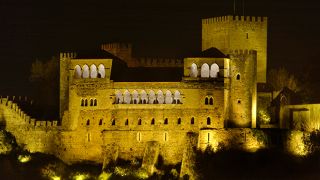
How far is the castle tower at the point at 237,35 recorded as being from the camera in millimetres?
89125

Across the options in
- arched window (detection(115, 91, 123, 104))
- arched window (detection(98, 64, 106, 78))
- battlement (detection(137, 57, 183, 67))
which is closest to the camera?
arched window (detection(115, 91, 123, 104))

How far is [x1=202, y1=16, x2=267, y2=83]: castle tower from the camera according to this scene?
8912 cm

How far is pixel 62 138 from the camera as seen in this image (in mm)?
86750

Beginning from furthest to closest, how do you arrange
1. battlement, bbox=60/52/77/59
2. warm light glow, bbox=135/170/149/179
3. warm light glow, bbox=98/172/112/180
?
battlement, bbox=60/52/77/59 → warm light glow, bbox=98/172/112/180 → warm light glow, bbox=135/170/149/179

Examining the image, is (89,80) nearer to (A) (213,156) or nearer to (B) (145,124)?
(B) (145,124)

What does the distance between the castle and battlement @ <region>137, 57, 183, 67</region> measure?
365 cm

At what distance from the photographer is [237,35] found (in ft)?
293

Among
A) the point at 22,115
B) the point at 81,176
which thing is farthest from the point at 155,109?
the point at 22,115

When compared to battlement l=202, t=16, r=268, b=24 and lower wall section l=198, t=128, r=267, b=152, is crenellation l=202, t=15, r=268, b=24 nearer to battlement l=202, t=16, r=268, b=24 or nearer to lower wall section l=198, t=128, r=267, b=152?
battlement l=202, t=16, r=268, b=24

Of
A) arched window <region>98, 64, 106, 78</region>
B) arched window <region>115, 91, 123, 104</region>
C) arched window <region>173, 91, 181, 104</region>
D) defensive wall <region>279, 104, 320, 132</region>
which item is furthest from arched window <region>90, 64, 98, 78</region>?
defensive wall <region>279, 104, 320, 132</region>

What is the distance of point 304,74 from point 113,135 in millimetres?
22709

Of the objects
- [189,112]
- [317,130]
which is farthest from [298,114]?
[189,112]

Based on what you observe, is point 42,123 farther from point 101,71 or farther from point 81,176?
point 81,176

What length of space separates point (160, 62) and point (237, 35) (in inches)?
247
